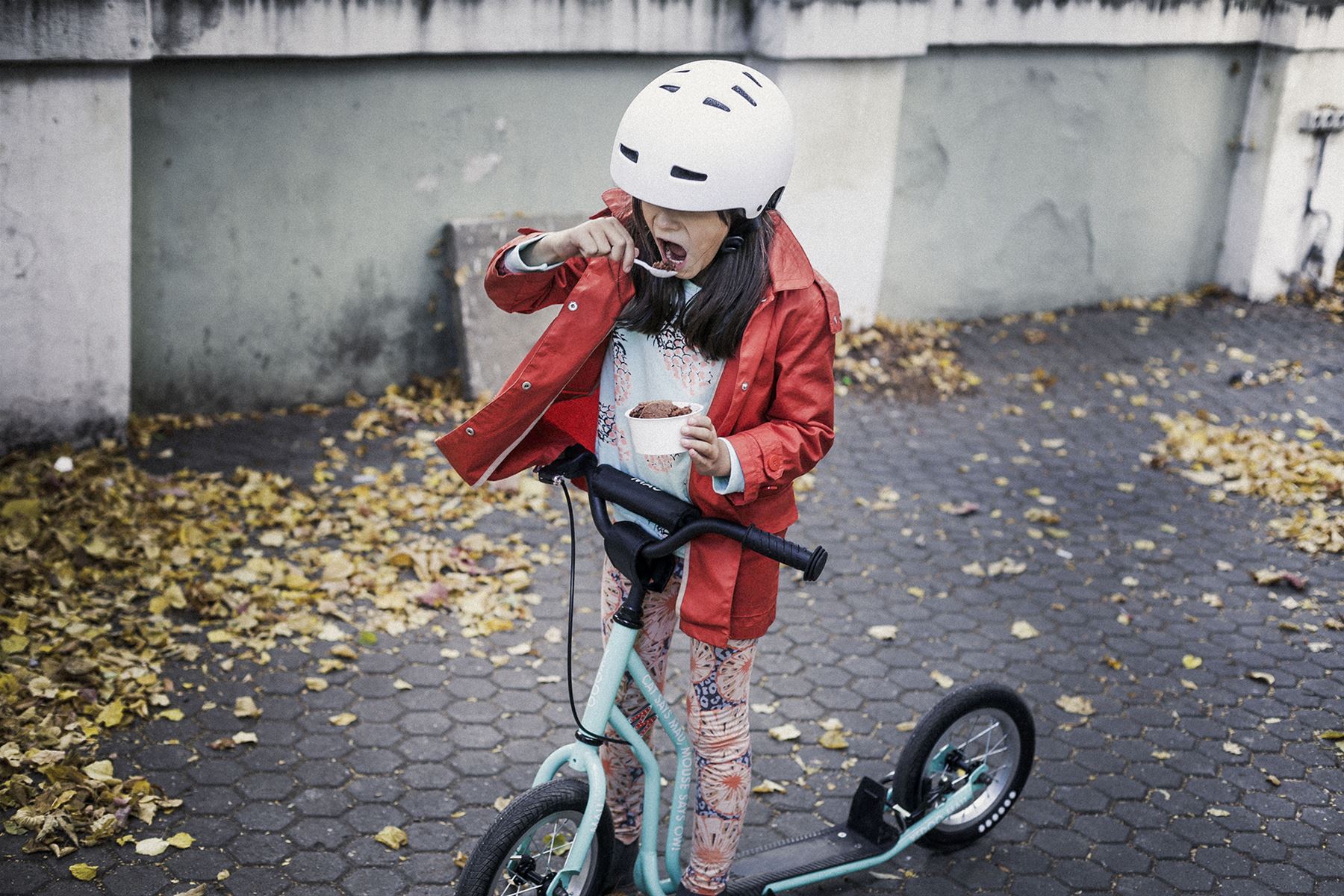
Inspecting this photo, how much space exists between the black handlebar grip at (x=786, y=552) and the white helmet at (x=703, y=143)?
788 millimetres

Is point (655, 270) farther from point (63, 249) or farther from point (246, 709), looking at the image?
point (63, 249)

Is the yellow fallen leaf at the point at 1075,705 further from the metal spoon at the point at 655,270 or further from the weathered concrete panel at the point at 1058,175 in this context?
the weathered concrete panel at the point at 1058,175

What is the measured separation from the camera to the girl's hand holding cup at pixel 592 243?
3.17 meters

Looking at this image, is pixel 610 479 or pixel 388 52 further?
pixel 388 52

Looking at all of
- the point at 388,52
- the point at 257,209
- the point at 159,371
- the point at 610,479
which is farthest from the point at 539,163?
the point at 610,479

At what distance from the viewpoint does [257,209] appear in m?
7.41

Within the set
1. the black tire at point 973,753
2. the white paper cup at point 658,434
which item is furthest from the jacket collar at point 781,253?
the black tire at point 973,753

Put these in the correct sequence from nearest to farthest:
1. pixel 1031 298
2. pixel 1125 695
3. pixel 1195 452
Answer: pixel 1125 695 → pixel 1195 452 → pixel 1031 298

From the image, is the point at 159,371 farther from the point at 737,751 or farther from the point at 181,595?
the point at 737,751

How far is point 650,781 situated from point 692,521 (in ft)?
2.58

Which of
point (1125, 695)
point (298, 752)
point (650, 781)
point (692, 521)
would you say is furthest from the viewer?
point (1125, 695)

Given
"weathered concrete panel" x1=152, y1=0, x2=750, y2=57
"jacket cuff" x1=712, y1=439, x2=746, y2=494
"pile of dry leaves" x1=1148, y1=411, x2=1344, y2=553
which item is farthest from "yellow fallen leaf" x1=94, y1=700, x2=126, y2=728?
"pile of dry leaves" x1=1148, y1=411, x2=1344, y2=553

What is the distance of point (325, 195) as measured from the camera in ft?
24.9

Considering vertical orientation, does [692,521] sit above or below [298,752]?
above
